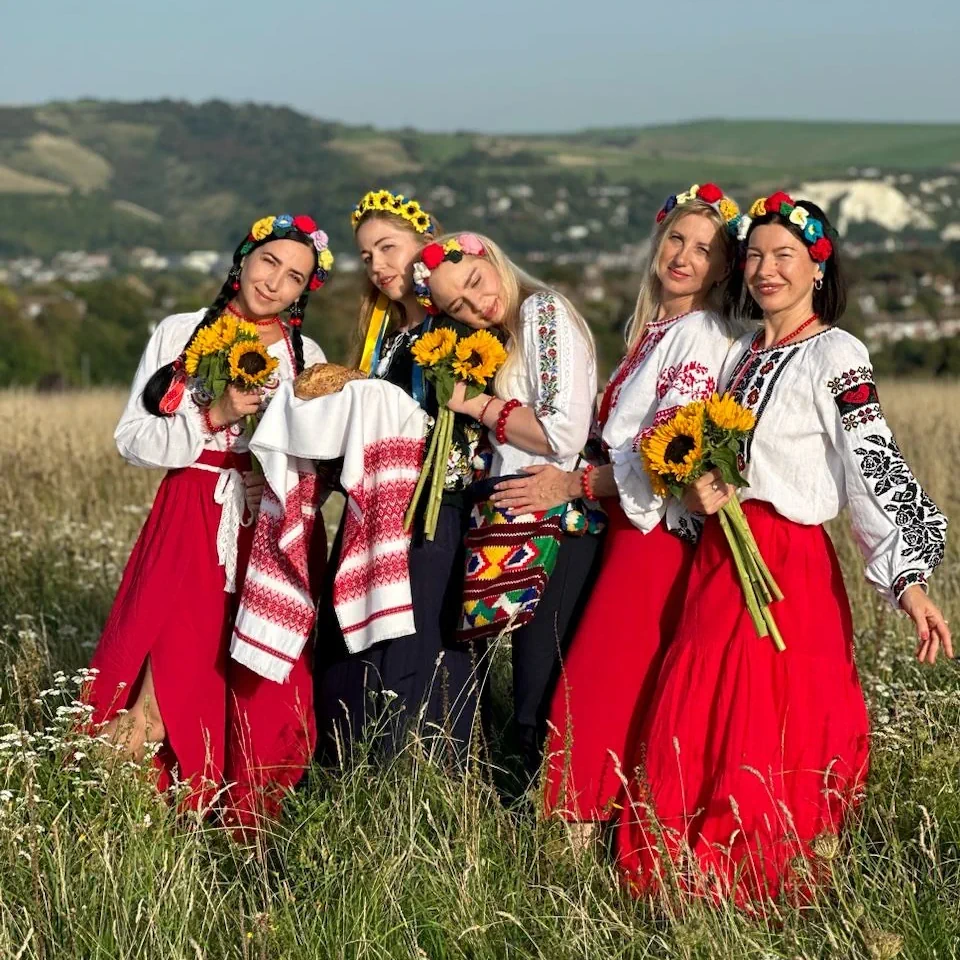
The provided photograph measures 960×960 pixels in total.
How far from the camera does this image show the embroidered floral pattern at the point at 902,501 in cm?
376

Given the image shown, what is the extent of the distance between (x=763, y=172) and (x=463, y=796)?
129 meters

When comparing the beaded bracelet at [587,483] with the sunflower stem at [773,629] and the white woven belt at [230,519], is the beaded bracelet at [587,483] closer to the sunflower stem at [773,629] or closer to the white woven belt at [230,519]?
the sunflower stem at [773,629]

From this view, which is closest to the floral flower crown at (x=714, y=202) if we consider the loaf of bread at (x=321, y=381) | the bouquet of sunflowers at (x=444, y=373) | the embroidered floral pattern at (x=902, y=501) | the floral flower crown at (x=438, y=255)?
the floral flower crown at (x=438, y=255)

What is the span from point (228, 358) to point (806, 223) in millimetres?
1632

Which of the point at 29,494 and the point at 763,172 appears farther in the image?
the point at 763,172

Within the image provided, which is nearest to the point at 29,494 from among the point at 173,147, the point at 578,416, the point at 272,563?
the point at 272,563

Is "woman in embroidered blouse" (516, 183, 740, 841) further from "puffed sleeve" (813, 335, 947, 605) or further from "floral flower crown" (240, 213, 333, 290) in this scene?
"floral flower crown" (240, 213, 333, 290)

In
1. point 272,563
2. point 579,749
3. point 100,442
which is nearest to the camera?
point 579,749

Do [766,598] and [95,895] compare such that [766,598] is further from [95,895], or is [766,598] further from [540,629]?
[95,895]

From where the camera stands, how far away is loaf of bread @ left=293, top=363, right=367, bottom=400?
14.1ft

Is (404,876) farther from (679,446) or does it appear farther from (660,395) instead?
(660,395)

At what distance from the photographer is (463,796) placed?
4000 millimetres

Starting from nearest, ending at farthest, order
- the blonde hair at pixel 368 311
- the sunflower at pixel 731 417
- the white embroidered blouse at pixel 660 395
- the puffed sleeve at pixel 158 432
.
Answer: the sunflower at pixel 731 417
the white embroidered blouse at pixel 660 395
the puffed sleeve at pixel 158 432
the blonde hair at pixel 368 311

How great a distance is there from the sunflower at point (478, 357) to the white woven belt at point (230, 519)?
856 mm
